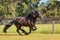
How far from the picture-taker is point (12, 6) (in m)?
52.1

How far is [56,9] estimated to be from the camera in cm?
5869

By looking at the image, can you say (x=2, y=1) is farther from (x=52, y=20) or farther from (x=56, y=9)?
(x=52, y=20)

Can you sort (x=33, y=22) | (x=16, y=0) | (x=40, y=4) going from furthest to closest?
(x=40, y=4) < (x=16, y=0) < (x=33, y=22)

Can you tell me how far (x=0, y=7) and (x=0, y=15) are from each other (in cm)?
165

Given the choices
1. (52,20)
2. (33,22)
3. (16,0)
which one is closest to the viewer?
(33,22)

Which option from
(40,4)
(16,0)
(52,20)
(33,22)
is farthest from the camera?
(40,4)

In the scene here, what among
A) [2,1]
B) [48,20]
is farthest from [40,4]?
[48,20]

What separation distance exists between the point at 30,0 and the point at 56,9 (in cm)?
667

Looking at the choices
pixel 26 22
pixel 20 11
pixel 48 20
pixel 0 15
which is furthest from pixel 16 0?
pixel 26 22

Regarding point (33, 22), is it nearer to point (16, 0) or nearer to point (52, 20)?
point (52, 20)

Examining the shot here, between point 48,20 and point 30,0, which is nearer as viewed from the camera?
point 48,20

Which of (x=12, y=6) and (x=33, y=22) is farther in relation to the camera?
(x=12, y=6)

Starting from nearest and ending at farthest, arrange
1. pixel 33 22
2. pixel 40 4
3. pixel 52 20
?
pixel 33 22, pixel 52 20, pixel 40 4

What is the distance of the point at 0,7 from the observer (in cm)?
4988
